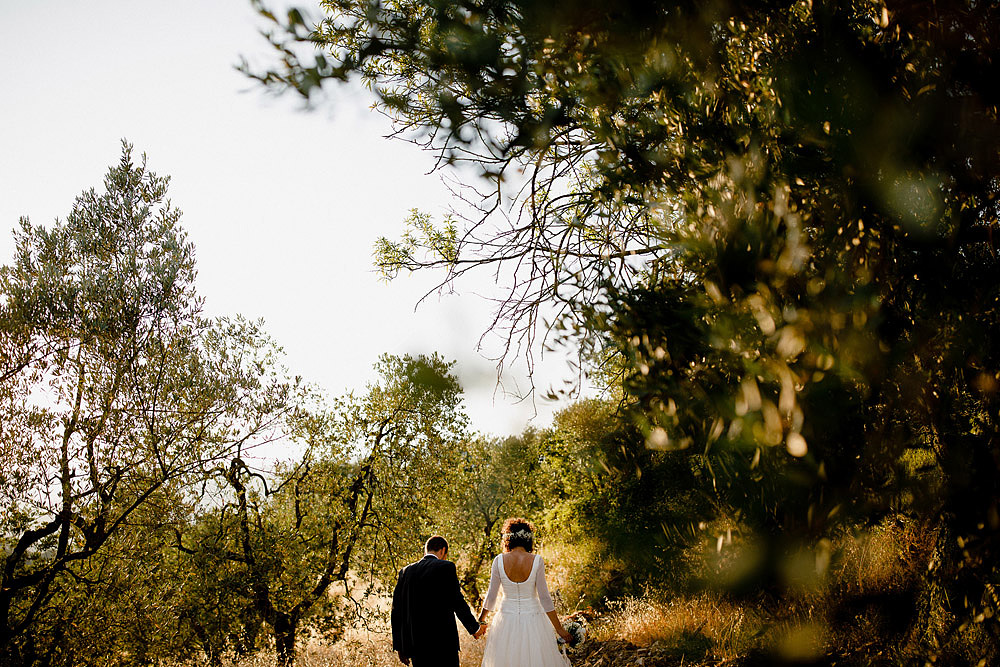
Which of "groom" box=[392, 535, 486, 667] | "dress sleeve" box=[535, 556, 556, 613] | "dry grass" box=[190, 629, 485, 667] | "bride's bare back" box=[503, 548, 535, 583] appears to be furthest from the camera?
"dry grass" box=[190, 629, 485, 667]

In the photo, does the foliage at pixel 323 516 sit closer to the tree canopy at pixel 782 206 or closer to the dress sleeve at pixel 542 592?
the dress sleeve at pixel 542 592

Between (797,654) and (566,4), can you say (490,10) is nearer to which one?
(566,4)

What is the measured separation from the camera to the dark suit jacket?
6.29 m

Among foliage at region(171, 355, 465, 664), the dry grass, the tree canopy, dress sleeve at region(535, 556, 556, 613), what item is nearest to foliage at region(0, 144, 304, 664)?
foliage at region(171, 355, 465, 664)

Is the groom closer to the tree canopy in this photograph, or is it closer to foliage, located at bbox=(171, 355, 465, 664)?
the tree canopy

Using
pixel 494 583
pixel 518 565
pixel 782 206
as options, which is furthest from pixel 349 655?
pixel 782 206

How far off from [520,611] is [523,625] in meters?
0.16

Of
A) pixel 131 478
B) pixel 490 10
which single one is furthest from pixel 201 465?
pixel 490 10

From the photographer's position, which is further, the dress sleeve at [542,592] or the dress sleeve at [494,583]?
the dress sleeve at [494,583]

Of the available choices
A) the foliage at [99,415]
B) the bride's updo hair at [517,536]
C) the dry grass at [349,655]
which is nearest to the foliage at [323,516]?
the dry grass at [349,655]

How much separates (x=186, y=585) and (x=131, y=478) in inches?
90.6

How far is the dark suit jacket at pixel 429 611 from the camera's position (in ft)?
20.6

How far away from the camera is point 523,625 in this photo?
7.07 m

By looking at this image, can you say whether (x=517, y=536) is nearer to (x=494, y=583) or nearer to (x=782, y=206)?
(x=494, y=583)
